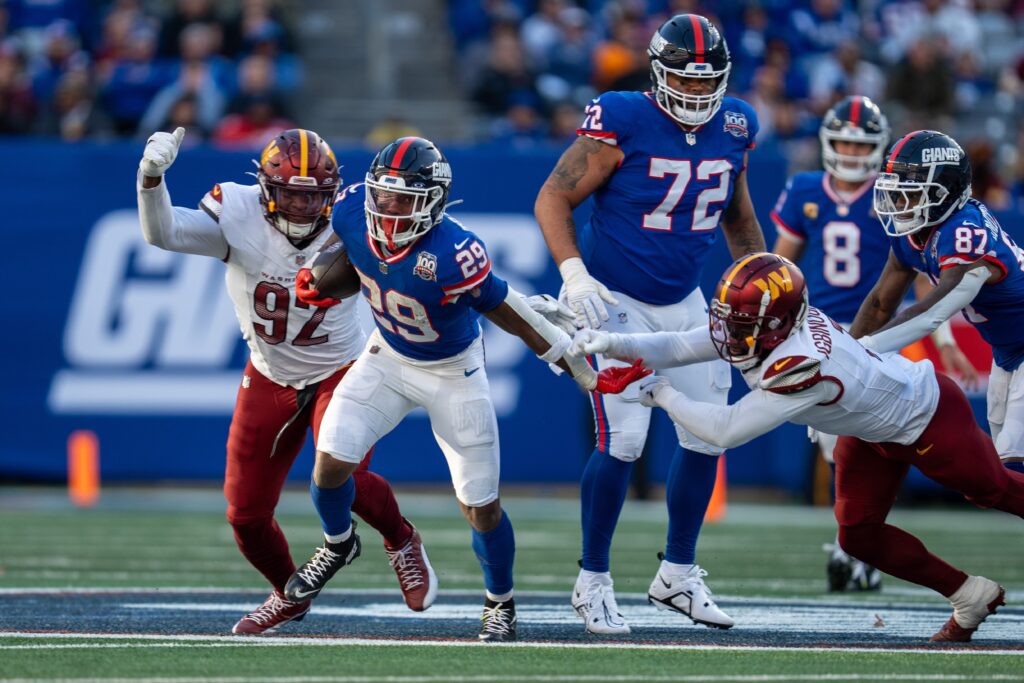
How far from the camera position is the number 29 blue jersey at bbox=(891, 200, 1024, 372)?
18.0 feet

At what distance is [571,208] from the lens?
578 cm

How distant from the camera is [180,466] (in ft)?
37.0

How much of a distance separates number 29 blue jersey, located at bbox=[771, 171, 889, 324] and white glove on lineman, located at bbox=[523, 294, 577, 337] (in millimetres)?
2146

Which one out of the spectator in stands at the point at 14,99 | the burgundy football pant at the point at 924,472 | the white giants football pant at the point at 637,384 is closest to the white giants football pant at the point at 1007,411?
the burgundy football pant at the point at 924,472

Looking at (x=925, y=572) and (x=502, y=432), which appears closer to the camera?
(x=925, y=572)

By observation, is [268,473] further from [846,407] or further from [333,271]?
[846,407]

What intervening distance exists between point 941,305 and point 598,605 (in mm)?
1533

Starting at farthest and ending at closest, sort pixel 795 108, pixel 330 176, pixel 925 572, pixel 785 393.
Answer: pixel 795 108, pixel 330 176, pixel 925 572, pixel 785 393

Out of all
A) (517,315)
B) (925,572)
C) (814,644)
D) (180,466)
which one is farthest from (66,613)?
(180,466)

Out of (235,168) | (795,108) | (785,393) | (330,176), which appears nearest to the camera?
(785,393)

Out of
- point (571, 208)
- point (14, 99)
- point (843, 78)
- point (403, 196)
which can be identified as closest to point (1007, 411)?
point (571, 208)

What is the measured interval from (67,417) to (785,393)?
7.32m

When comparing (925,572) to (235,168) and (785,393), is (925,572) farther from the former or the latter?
(235,168)

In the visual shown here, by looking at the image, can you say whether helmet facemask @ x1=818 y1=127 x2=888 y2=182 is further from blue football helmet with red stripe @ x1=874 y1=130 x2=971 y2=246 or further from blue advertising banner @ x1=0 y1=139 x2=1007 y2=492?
blue advertising banner @ x1=0 y1=139 x2=1007 y2=492
